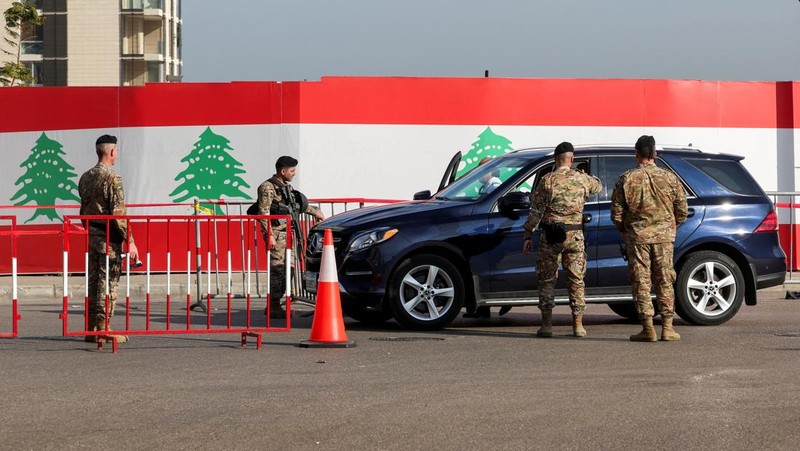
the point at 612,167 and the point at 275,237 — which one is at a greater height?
the point at 612,167

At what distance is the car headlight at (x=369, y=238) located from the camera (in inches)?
521

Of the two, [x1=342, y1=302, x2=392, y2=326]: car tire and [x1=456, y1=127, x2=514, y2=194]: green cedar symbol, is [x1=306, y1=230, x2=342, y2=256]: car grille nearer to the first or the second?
[x1=342, y1=302, x2=392, y2=326]: car tire

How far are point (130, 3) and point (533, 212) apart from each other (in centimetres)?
7376

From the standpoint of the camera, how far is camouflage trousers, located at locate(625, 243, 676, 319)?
1238 cm

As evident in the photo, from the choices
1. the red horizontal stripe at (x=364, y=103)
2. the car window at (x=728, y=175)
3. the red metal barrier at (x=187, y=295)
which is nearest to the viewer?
the red metal barrier at (x=187, y=295)

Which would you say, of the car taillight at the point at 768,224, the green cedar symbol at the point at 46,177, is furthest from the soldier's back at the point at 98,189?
the green cedar symbol at the point at 46,177

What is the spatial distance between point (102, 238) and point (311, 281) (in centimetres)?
232

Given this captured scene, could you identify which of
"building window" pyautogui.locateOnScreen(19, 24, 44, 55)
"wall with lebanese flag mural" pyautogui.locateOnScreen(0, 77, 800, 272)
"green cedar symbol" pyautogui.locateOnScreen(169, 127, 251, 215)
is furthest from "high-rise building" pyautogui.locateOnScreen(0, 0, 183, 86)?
"green cedar symbol" pyautogui.locateOnScreen(169, 127, 251, 215)

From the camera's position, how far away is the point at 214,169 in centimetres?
2155

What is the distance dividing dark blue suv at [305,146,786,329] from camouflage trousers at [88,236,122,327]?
2.17 metres

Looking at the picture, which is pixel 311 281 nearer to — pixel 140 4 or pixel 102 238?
pixel 102 238

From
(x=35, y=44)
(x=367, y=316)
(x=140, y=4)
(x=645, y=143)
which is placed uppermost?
(x=140, y=4)

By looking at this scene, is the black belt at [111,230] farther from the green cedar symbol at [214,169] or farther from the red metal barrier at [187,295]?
the green cedar symbol at [214,169]

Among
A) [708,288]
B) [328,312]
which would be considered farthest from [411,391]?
[708,288]
